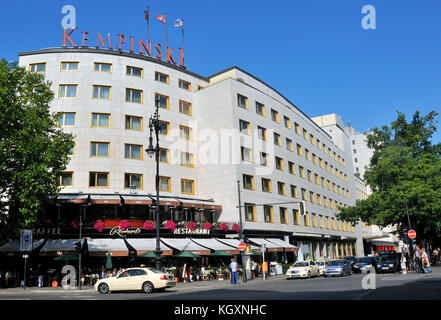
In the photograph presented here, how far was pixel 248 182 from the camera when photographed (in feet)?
143

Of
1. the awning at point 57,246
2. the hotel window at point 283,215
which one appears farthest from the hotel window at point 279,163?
the awning at point 57,246

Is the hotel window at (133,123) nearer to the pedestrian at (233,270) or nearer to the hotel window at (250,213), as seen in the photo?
the hotel window at (250,213)

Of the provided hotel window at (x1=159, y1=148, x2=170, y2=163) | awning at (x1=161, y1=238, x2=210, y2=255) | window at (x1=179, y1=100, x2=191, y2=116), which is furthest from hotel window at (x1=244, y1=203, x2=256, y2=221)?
window at (x1=179, y1=100, x2=191, y2=116)

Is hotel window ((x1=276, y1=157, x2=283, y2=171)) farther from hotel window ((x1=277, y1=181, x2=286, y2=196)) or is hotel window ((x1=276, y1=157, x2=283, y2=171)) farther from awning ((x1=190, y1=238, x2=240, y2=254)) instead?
awning ((x1=190, y1=238, x2=240, y2=254))

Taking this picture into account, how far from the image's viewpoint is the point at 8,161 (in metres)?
25.4

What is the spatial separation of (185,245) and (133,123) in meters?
14.1

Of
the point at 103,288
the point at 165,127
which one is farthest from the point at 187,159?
the point at 103,288

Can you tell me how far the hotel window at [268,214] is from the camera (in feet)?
149

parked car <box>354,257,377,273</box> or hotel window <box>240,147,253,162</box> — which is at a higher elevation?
hotel window <box>240,147,253,162</box>

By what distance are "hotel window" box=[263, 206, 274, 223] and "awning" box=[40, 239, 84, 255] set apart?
22.4 meters

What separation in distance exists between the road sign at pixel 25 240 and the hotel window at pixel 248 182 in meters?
23.3

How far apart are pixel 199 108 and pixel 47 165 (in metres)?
22.6

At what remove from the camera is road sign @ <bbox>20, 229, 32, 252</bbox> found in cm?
2422

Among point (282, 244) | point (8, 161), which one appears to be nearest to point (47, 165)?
point (8, 161)
